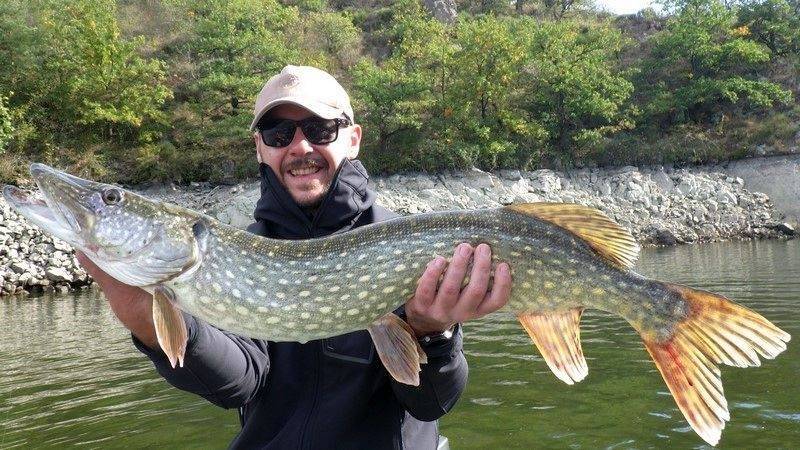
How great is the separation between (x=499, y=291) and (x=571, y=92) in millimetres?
28203

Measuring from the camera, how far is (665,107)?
100.0ft

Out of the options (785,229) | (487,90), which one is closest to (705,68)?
(785,229)

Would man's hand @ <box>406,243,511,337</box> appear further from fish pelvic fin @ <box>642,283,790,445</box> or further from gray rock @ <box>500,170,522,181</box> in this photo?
gray rock @ <box>500,170,522,181</box>

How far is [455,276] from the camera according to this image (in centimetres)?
233

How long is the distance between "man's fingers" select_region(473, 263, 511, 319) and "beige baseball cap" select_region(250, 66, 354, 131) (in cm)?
113

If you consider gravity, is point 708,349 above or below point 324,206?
below

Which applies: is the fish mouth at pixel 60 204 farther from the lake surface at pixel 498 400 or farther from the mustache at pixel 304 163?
the lake surface at pixel 498 400

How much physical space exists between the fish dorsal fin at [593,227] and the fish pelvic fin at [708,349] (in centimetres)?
21

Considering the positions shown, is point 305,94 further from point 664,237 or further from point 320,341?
point 664,237

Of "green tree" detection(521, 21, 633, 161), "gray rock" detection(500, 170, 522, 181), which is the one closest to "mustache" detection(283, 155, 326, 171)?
"gray rock" detection(500, 170, 522, 181)

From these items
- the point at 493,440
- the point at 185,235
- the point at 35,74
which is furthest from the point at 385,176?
the point at 185,235

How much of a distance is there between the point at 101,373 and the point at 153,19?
29701mm

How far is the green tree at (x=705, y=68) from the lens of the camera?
29.7 meters

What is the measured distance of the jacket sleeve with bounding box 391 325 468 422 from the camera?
2.43 meters
